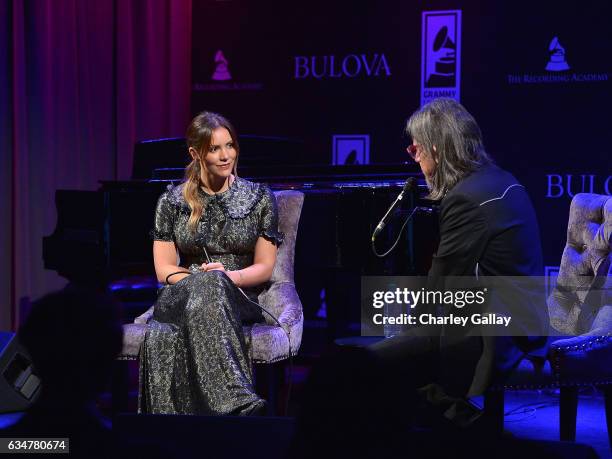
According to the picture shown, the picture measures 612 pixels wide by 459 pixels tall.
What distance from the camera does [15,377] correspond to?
3764mm

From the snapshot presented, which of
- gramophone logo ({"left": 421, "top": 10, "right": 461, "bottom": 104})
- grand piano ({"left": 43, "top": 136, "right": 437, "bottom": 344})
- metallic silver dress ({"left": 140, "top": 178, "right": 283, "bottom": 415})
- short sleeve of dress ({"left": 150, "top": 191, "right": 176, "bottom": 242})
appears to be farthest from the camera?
gramophone logo ({"left": 421, "top": 10, "right": 461, "bottom": 104})

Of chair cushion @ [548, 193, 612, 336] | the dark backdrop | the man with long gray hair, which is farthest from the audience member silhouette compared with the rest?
the dark backdrop

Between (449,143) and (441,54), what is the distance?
3821mm

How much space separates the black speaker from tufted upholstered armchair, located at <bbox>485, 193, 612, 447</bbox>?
197cm

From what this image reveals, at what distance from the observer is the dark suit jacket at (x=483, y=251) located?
2.77 meters

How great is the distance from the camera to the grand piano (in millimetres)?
4199

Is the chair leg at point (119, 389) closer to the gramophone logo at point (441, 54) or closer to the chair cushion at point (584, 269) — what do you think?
the chair cushion at point (584, 269)

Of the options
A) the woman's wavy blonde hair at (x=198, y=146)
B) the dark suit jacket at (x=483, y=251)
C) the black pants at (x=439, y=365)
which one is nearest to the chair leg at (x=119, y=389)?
Answer: the woman's wavy blonde hair at (x=198, y=146)

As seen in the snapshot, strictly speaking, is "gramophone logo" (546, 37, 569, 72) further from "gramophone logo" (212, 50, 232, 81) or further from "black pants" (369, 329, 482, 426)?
"black pants" (369, 329, 482, 426)

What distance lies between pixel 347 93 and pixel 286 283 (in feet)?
10.7

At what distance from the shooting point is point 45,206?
19.9 ft

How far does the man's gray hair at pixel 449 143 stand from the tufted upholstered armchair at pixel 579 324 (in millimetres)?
767

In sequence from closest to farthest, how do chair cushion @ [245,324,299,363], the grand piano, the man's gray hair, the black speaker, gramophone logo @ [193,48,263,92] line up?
the man's gray hair
chair cushion @ [245,324,299,363]
the black speaker
the grand piano
gramophone logo @ [193,48,263,92]

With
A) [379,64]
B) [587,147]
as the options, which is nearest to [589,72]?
[587,147]
